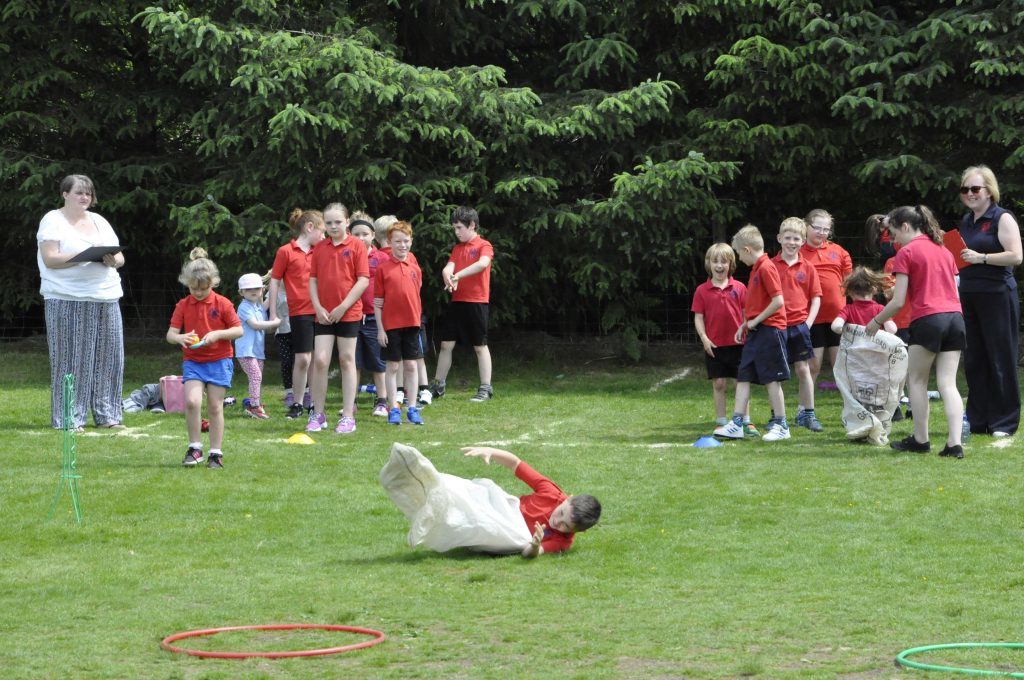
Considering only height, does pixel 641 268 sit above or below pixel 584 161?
below

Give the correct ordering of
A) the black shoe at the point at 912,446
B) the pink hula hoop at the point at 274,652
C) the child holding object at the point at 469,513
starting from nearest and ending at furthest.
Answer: the pink hula hoop at the point at 274,652 → the child holding object at the point at 469,513 → the black shoe at the point at 912,446

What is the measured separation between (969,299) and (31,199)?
1124cm

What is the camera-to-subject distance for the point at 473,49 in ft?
60.3

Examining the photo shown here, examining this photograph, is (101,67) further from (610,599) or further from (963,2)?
(610,599)

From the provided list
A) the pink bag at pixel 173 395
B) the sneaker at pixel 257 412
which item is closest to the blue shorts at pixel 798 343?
the sneaker at pixel 257 412

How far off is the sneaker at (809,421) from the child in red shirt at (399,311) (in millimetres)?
3437

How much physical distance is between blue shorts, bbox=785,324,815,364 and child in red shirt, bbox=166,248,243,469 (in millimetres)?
4827

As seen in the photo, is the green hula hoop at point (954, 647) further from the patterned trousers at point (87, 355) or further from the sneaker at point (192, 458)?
the patterned trousers at point (87, 355)

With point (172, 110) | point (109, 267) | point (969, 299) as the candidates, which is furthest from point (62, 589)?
point (172, 110)

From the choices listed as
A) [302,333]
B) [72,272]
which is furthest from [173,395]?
[72,272]

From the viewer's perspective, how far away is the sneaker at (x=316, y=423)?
1222 cm

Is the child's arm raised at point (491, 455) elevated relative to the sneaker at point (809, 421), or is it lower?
elevated

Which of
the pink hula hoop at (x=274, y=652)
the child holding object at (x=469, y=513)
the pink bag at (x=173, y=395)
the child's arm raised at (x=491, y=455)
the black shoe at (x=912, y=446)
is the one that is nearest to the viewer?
the pink hula hoop at (x=274, y=652)

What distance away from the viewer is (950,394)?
1020 cm
